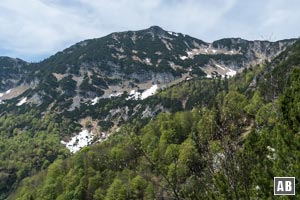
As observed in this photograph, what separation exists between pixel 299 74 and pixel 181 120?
101165 millimetres

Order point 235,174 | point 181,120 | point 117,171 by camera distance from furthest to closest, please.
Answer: point 181,120, point 117,171, point 235,174

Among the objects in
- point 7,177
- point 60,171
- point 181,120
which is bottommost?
point 7,177

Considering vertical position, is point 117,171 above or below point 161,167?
below

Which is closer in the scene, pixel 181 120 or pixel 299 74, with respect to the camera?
pixel 299 74

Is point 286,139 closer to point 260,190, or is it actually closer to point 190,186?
point 260,190

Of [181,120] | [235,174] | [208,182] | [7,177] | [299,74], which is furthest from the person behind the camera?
[7,177]

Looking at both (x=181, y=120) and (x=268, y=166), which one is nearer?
(x=268, y=166)

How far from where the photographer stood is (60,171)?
129625 mm

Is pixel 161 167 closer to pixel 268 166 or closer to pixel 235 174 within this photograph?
pixel 235 174

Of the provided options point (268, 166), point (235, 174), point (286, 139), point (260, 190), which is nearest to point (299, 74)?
point (286, 139)

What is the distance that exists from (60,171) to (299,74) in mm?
115447

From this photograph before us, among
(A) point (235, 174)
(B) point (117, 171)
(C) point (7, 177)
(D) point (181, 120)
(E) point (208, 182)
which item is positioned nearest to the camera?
(A) point (235, 174)

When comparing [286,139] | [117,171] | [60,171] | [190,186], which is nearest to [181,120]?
[117,171]

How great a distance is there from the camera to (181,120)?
124938 millimetres
